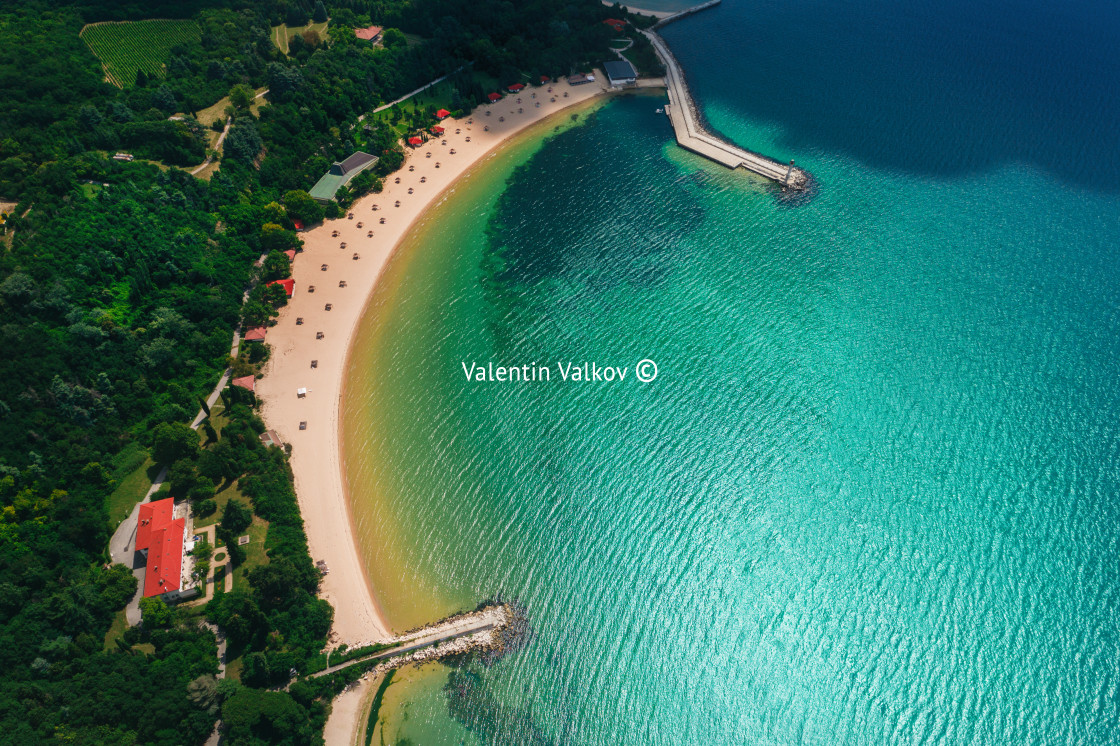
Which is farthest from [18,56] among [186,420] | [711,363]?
[711,363]

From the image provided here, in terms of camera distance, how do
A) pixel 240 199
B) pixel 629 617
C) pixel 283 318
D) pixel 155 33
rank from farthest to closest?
pixel 155 33 → pixel 240 199 → pixel 283 318 → pixel 629 617

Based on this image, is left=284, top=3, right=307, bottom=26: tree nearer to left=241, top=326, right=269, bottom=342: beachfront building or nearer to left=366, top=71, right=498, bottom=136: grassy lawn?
left=366, top=71, right=498, bottom=136: grassy lawn

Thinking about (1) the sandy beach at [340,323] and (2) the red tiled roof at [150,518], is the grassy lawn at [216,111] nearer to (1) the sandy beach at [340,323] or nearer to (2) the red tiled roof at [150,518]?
(1) the sandy beach at [340,323]

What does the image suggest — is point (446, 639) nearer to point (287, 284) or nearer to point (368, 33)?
point (287, 284)

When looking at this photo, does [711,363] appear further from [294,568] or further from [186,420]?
[186,420]

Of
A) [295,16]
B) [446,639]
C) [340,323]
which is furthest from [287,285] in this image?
[295,16]
